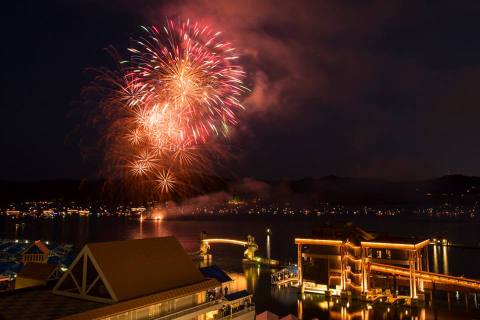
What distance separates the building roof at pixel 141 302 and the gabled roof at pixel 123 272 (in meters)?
0.30

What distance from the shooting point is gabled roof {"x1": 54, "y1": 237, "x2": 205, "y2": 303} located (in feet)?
49.6

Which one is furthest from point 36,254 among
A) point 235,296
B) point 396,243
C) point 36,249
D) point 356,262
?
point 396,243

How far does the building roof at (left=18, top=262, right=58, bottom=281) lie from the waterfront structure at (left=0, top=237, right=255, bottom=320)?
1133 centimetres

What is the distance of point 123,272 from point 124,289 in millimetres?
775

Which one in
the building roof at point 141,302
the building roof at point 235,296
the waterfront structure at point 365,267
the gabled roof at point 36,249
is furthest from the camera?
the gabled roof at point 36,249

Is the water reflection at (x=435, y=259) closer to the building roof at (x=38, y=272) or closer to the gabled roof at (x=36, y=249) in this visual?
the building roof at (x=38, y=272)

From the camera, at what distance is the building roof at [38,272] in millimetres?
27281

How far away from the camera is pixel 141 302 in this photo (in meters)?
15.0

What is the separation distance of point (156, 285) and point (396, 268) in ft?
76.4

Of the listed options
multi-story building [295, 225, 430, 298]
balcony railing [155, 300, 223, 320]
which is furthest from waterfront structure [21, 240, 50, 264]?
balcony railing [155, 300, 223, 320]

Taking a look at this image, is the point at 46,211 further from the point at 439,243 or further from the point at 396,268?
the point at 396,268

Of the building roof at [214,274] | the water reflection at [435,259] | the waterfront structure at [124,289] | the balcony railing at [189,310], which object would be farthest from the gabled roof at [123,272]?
the water reflection at [435,259]

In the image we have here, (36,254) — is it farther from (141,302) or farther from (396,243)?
(396,243)

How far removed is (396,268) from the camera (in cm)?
3309
